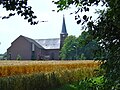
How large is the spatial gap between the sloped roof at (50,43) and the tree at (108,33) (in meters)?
120

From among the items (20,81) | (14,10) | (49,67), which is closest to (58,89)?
(20,81)

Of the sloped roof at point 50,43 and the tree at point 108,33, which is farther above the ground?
the sloped roof at point 50,43

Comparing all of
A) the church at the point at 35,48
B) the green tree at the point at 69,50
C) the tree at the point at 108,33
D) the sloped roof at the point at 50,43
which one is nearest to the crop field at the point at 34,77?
the tree at the point at 108,33

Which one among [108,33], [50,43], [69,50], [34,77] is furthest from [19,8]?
[50,43]

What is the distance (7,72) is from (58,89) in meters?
4.57

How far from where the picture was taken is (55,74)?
23594mm

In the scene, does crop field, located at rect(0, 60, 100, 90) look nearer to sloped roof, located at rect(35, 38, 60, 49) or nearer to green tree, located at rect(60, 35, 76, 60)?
green tree, located at rect(60, 35, 76, 60)

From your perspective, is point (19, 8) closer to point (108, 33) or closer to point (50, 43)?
point (108, 33)

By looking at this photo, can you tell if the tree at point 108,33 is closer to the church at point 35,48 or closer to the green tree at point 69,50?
the church at point 35,48

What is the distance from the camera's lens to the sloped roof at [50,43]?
125750 mm

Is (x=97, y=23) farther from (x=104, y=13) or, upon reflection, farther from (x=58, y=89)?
(x=58, y=89)

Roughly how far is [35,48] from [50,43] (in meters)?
10.2

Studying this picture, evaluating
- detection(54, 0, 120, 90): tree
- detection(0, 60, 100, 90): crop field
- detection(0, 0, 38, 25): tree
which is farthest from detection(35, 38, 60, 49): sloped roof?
detection(0, 0, 38, 25): tree

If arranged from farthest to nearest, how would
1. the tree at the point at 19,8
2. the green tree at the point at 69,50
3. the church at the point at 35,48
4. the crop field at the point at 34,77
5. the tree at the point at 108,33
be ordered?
the church at the point at 35,48, the green tree at the point at 69,50, the crop field at the point at 34,77, the tree at the point at 108,33, the tree at the point at 19,8
